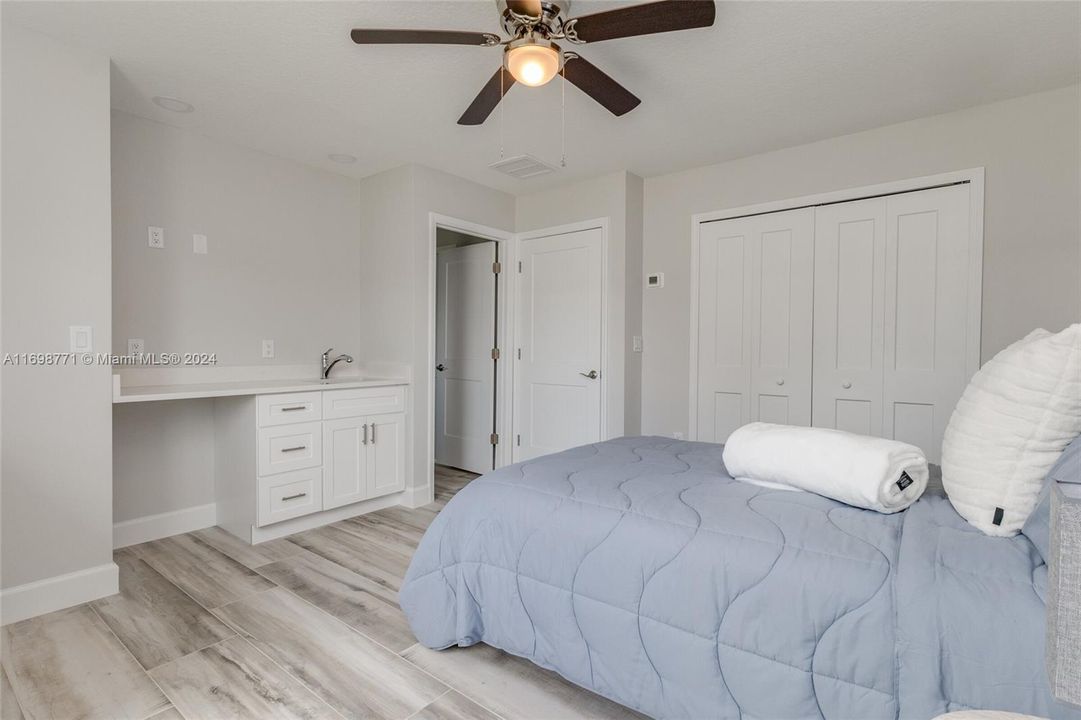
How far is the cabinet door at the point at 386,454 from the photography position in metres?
3.70

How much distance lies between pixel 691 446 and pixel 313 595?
1.84m

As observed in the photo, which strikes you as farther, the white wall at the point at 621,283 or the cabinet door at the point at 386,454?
the white wall at the point at 621,283

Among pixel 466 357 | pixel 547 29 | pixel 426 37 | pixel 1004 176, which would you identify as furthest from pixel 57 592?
pixel 1004 176

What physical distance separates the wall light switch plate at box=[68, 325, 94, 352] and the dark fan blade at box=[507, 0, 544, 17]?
2.25 meters

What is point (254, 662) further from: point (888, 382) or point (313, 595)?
point (888, 382)

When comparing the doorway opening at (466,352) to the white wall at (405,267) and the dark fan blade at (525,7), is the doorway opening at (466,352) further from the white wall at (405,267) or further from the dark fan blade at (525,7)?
the dark fan blade at (525,7)

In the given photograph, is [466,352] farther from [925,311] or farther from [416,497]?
[925,311]

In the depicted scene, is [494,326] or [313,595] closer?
[313,595]

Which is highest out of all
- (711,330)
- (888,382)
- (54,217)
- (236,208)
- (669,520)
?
(236,208)

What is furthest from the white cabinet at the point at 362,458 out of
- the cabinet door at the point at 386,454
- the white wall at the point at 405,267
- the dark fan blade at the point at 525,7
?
the dark fan blade at the point at 525,7

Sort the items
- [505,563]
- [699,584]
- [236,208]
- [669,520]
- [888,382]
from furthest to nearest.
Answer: [236,208] → [888,382] → [505,563] → [669,520] → [699,584]

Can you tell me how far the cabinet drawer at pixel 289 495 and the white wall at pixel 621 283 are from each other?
81.1 inches

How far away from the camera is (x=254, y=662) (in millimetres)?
1956

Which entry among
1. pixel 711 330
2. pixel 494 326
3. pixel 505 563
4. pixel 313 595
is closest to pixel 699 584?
pixel 505 563
